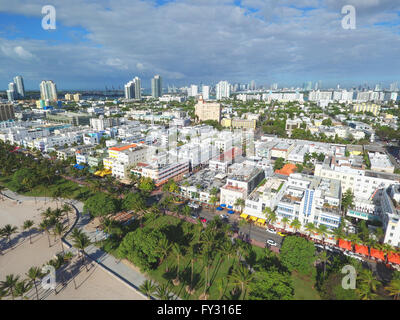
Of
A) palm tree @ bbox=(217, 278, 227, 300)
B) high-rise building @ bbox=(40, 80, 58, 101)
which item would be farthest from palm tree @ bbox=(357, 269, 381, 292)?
high-rise building @ bbox=(40, 80, 58, 101)

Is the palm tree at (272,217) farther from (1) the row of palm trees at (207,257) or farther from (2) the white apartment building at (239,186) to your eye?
(2) the white apartment building at (239,186)

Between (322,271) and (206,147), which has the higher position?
(206,147)

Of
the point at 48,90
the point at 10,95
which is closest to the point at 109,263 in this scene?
the point at 48,90

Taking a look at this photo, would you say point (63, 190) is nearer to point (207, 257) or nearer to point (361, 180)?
point (207, 257)

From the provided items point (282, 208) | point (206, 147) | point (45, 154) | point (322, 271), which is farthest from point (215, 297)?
point (45, 154)

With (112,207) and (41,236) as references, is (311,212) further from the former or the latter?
(41,236)

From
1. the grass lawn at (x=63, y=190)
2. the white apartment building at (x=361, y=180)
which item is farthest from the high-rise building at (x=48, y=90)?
the white apartment building at (x=361, y=180)

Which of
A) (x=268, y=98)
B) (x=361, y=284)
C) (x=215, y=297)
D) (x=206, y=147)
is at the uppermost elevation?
(x=268, y=98)
